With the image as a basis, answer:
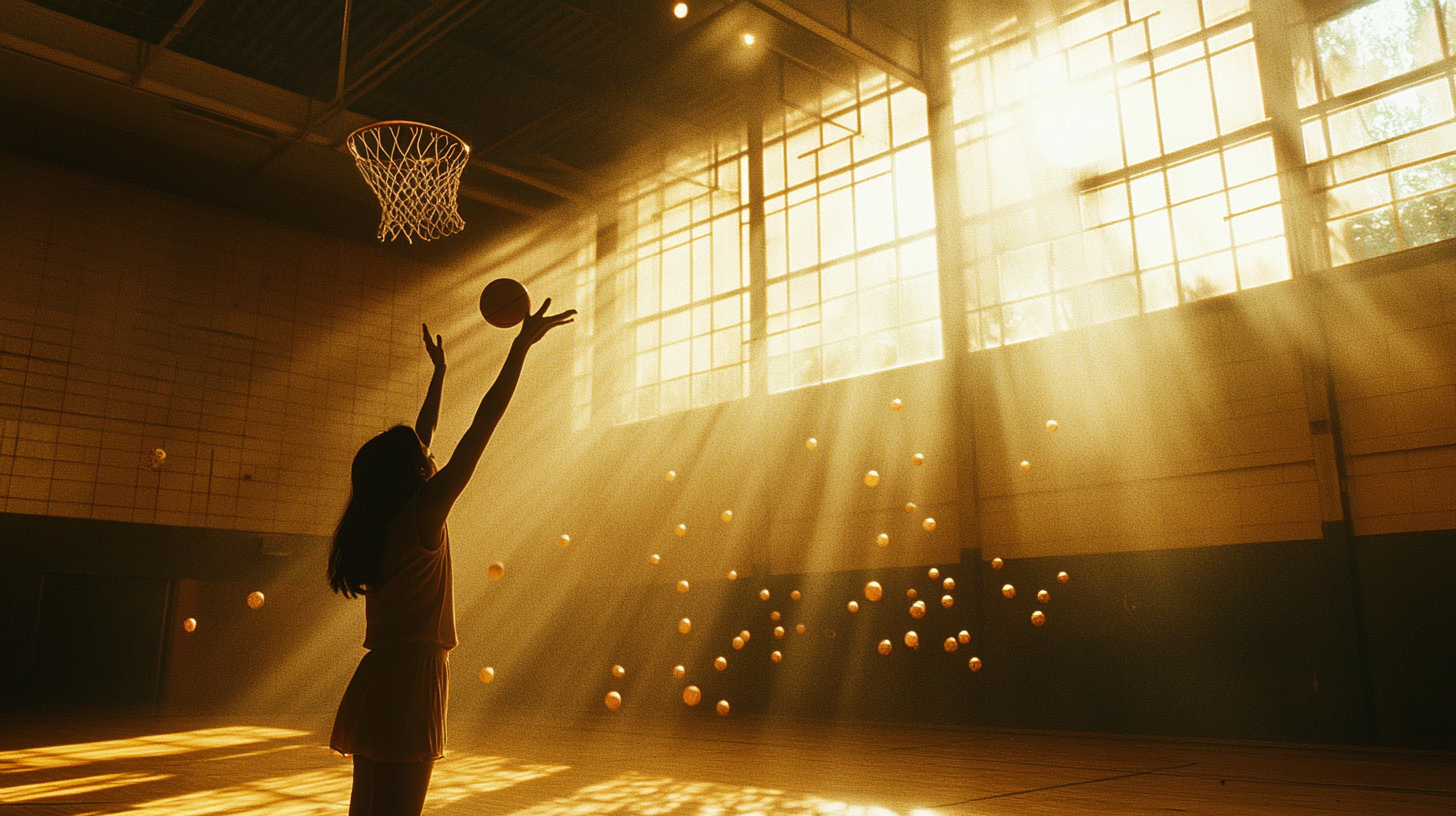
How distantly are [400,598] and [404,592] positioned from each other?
0.6 inches

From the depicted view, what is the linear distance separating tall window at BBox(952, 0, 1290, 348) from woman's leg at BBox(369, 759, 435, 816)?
8254 mm

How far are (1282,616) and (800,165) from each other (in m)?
7.24

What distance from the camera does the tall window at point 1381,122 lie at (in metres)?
7.50

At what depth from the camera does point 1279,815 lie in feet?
14.5

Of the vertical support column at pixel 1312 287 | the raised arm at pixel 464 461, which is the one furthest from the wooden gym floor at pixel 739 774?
the raised arm at pixel 464 461

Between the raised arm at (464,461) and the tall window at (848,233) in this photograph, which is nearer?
the raised arm at (464,461)

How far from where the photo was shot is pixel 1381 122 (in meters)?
7.81

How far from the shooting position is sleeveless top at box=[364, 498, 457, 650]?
214cm

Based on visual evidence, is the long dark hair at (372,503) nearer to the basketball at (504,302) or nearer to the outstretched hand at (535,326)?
the outstretched hand at (535,326)

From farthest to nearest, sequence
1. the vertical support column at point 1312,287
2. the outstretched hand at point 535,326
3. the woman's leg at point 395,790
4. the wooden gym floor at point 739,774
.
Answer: the vertical support column at point 1312,287, the wooden gym floor at point 739,774, the outstretched hand at point 535,326, the woman's leg at point 395,790

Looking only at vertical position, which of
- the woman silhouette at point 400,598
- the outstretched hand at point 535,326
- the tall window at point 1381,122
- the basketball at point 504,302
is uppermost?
the tall window at point 1381,122

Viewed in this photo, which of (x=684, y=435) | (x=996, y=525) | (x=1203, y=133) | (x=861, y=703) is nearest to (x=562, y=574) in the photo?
(x=684, y=435)

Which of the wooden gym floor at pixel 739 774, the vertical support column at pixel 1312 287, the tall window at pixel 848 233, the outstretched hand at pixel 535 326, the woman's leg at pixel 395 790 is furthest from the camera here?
the tall window at pixel 848 233

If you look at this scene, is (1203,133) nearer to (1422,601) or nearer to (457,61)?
(1422,601)
